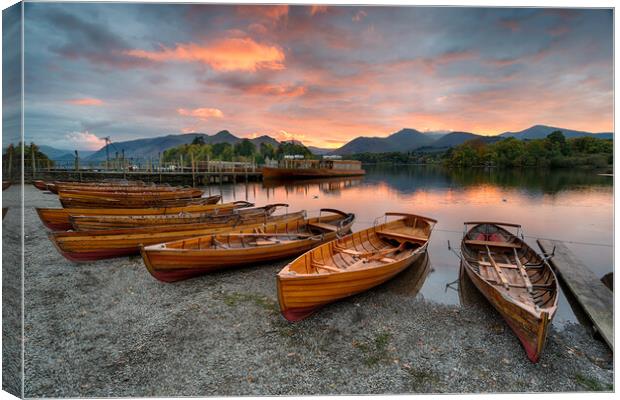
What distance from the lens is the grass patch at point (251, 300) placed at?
5020 millimetres

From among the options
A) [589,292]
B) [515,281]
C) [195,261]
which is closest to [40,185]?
[195,261]

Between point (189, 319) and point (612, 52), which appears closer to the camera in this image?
point (612, 52)

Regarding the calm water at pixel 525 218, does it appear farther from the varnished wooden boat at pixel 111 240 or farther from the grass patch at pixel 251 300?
the varnished wooden boat at pixel 111 240

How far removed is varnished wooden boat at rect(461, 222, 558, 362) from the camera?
3.65 metres

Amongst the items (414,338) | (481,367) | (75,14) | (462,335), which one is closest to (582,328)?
(462,335)

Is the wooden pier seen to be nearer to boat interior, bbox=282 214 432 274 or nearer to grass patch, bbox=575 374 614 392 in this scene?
grass patch, bbox=575 374 614 392

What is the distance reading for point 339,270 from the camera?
5.12 meters

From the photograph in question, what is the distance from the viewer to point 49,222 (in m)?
8.96

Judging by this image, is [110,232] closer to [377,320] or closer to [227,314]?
[227,314]

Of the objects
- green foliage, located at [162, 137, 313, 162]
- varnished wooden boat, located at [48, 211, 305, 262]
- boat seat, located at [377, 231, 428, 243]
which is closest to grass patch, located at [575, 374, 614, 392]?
boat seat, located at [377, 231, 428, 243]

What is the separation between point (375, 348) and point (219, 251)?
3424 millimetres

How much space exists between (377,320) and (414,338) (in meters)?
0.63

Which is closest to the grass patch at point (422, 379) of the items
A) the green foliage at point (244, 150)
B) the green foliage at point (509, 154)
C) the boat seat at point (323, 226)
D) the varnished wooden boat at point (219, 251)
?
the varnished wooden boat at point (219, 251)

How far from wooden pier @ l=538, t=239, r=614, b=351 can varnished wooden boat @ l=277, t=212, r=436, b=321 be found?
2725mm
